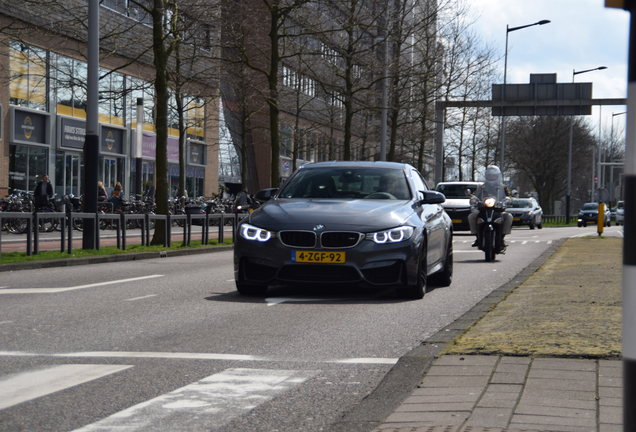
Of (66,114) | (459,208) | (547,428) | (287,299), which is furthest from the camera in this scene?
(66,114)

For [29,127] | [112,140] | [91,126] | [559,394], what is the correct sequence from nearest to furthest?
[559,394] < [91,126] < [29,127] < [112,140]

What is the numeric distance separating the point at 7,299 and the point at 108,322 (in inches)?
91.3

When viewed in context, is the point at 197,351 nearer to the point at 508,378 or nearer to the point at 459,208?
the point at 508,378

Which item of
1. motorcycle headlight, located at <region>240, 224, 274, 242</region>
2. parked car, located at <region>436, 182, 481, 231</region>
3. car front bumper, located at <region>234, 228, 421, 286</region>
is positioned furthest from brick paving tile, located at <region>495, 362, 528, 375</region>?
parked car, located at <region>436, 182, 481, 231</region>

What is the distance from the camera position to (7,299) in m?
9.40

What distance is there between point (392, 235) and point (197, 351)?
3491 mm

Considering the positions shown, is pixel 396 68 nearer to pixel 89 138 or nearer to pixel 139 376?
pixel 89 138

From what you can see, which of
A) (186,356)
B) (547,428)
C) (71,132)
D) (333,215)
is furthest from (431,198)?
(71,132)

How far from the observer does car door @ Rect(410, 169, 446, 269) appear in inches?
397

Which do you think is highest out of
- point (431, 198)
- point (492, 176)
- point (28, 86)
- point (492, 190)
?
point (28, 86)

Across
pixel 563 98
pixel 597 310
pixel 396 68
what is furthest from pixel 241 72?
pixel 597 310

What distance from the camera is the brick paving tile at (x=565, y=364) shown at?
5086mm

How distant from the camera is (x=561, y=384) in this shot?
4.66 meters

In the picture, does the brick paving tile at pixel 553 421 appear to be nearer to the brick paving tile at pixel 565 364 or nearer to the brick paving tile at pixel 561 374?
the brick paving tile at pixel 561 374
